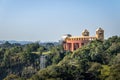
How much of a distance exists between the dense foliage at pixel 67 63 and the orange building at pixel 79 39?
259 centimetres

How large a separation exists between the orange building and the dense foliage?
259 centimetres

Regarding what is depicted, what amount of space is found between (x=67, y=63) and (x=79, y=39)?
22.5 m

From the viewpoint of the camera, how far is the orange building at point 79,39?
71.4m

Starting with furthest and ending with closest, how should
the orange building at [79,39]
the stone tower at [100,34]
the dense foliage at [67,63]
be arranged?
the orange building at [79,39], the stone tower at [100,34], the dense foliage at [67,63]

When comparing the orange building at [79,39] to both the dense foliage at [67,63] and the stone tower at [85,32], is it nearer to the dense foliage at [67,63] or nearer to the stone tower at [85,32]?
the stone tower at [85,32]

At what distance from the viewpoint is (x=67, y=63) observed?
49719 mm

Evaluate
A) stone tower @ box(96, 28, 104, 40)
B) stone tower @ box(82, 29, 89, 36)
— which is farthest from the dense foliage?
stone tower @ box(82, 29, 89, 36)

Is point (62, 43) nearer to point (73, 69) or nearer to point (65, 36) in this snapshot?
point (65, 36)

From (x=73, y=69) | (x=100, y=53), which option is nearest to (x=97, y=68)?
(x=73, y=69)

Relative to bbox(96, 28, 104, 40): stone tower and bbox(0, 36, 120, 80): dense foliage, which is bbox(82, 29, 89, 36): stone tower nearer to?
bbox(96, 28, 104, 40): stone tower

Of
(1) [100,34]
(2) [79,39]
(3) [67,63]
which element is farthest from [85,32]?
(3) [67,63]

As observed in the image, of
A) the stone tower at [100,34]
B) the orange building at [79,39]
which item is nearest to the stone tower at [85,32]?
the orange building at [79,39]

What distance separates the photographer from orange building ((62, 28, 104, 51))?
234 ft

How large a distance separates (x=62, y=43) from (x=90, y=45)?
489 inches
